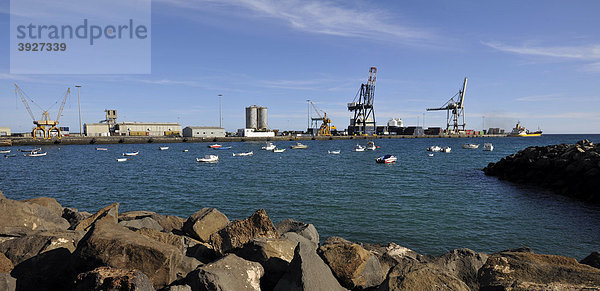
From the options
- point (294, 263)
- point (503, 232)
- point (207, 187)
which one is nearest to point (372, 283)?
point (294, 263)

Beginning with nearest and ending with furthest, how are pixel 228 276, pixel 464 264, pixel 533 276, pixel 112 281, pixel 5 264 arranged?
pixel 112 281 < pixel 228 276 < pixel 533 276 < pixel 5 264 < pixel 464 264

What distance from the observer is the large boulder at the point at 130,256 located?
5.92 metres

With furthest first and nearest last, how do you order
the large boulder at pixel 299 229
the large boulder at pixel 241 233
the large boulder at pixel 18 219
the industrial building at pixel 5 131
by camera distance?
the industrial building at pixel 5 131 < the large boulder at pixel 299 229 < the large boulder at pixel 18 219 < the large boulder at pixel 241 233

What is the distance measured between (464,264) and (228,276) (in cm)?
669

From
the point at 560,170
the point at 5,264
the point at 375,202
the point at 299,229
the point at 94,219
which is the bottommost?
the point at 375,202

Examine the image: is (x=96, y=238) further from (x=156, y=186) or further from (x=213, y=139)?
(x=213, y=139)

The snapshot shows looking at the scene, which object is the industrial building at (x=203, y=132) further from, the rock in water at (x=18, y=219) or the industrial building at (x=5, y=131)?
the rock in water at (x=18, y=219)

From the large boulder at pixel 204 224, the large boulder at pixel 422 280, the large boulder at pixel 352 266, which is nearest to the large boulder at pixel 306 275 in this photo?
the large boulder at pixel 352 266

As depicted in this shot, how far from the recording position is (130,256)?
5.96 m

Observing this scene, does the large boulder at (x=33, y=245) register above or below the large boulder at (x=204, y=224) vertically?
above

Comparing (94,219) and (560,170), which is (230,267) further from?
(560,170)

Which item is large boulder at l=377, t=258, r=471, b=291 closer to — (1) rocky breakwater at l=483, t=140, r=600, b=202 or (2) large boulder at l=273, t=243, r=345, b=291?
(2) large boulder at l=273, t=243, r=345, b=291

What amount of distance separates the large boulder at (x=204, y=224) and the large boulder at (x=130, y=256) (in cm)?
386

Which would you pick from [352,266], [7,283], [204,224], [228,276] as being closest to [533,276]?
[352,266]
